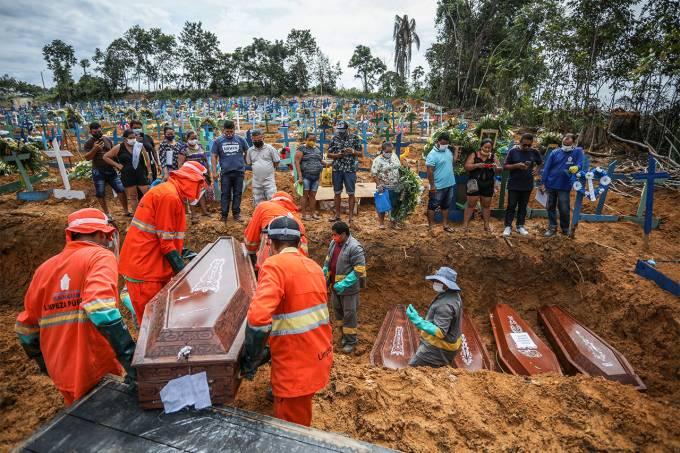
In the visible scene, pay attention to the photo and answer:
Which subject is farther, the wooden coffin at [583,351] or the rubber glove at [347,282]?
the rubber glove at [347,282]

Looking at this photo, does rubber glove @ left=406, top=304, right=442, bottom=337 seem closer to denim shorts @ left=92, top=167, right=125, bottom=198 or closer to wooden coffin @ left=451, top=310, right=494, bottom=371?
wooden coffin @ left=451, top=310, right=494, bottom=371

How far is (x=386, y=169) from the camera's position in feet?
20.1

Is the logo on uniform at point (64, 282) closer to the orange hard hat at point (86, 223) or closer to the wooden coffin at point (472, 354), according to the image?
the orange hard hat at point (86, 223)

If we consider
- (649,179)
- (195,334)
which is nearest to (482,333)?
(649,179)

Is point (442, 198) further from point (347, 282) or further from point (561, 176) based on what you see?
point (347, 282)

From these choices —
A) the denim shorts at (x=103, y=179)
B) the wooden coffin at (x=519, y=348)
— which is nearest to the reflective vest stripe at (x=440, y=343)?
the wooden coffin at (x=519, y=348)

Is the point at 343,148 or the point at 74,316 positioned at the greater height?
the point at 343,148

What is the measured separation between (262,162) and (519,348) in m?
4.96

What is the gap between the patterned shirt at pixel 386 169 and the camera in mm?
6125

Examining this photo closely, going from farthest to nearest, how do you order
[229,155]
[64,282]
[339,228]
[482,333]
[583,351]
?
1. [229,155]
2. [482,333]
3. [583,351]
4. [339,228]
5. [64,282]

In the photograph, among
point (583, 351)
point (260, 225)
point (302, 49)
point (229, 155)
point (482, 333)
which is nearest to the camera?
point (260, 225)

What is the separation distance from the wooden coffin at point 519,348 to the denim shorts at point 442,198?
2.12 m

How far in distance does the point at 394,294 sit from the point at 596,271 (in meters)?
3.42

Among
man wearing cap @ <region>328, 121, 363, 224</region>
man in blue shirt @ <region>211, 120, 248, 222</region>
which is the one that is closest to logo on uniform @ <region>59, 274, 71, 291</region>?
man in blue shirt @ <region>211, 120, 248, 222</region>
